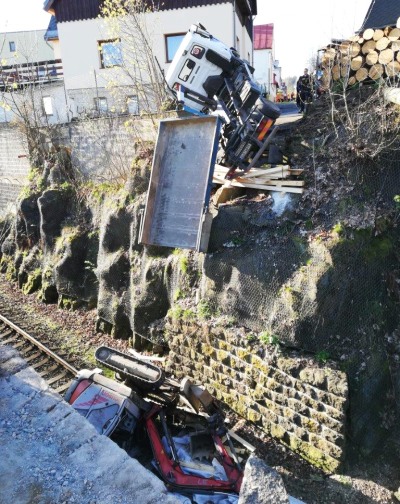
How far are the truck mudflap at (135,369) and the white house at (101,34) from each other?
1178cm

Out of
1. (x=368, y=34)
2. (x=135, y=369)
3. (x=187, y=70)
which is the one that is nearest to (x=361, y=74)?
(x=368, y=34)

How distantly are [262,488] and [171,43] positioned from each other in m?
19.2

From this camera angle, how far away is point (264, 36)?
36281 mm

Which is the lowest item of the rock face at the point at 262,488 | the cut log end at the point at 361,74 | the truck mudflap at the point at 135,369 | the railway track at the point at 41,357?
the railway track at the point at 41,357

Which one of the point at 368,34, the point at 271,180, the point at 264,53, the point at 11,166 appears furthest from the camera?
the point at 264,53

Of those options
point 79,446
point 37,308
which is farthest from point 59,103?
point 79,446

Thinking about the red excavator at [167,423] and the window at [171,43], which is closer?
the red excavator at [167,423]

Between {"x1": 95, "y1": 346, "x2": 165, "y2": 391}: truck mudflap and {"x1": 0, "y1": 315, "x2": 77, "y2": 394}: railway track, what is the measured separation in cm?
134

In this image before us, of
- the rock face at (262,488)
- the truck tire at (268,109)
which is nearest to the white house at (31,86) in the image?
the truck tire at (268,109)

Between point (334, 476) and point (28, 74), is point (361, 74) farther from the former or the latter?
point (28, 74)

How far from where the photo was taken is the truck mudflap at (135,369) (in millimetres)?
7988

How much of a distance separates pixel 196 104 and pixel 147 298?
461cm

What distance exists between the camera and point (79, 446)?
3.73 meters

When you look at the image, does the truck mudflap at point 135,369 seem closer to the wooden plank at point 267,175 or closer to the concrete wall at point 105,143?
the wooden plank at point 267,175
